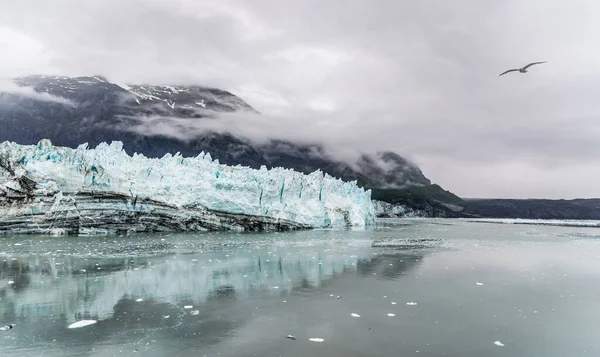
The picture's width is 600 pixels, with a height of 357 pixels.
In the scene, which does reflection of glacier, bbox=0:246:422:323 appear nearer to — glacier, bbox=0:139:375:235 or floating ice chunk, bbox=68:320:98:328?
floating ice chunk, bbox=68:320:98:328

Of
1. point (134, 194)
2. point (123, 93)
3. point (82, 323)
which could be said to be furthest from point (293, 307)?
point (123, 93)

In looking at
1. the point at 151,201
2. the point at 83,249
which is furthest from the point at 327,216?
the point at 83,249

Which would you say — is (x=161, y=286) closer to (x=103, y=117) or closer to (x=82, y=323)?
(x=82, y=323)

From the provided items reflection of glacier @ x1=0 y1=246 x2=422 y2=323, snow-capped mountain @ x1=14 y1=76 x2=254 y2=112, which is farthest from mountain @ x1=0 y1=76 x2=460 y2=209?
reflection of glacier @ x1=0 y1=246 x2=422 y2=323

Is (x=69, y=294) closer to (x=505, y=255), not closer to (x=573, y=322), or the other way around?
(x=573, y=322)

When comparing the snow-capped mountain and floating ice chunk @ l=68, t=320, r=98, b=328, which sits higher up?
the snow-capped mountain
